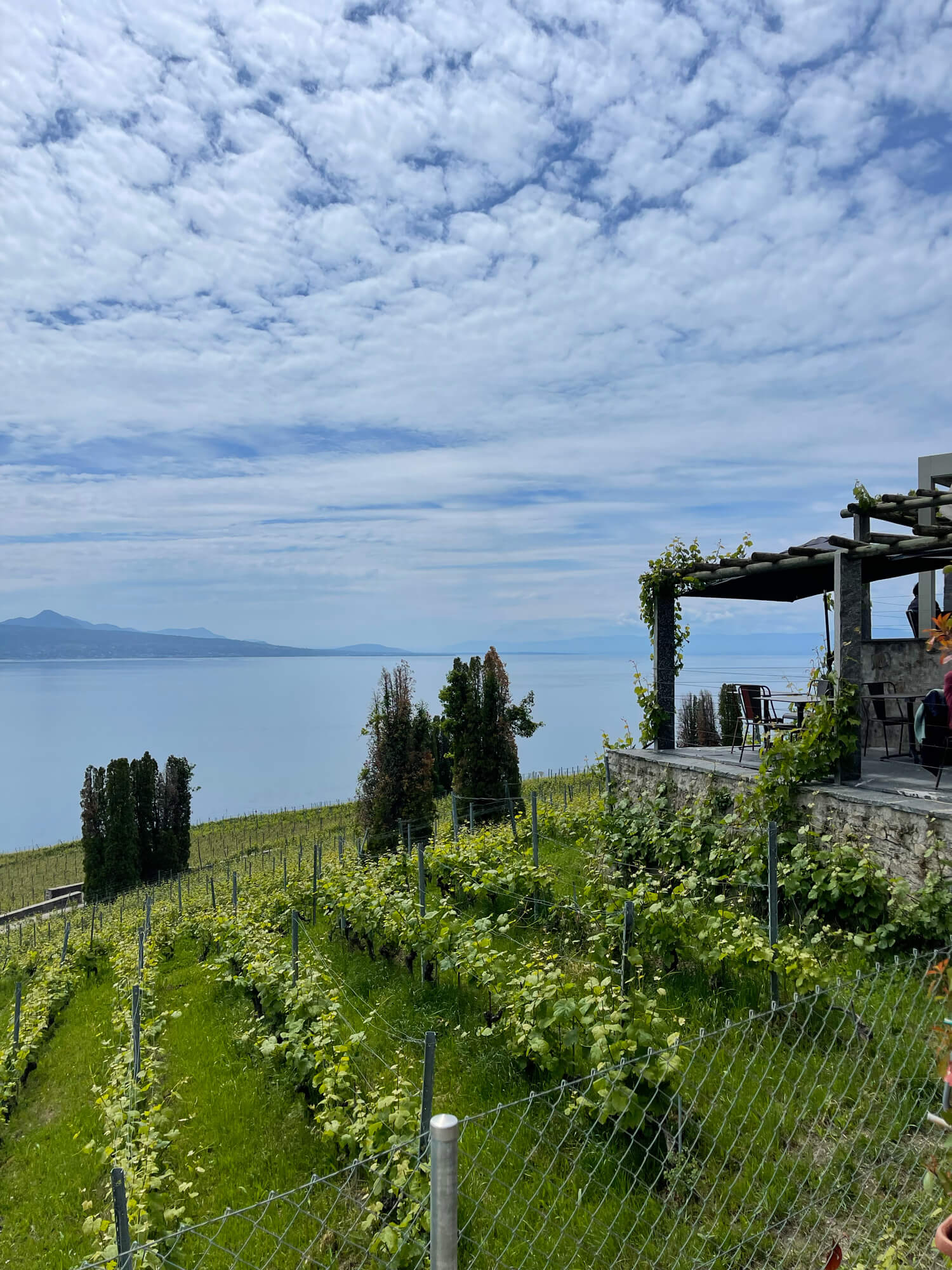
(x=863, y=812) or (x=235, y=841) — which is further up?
(x=863, y=812)

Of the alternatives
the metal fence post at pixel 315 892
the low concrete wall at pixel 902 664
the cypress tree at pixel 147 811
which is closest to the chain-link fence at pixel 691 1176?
the metal fence post at pixel 315 892

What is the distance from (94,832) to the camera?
29.9 metres

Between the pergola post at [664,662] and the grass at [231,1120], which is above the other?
the pergola post at [664,662]

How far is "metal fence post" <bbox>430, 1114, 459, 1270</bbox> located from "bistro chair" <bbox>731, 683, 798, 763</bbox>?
7.63m

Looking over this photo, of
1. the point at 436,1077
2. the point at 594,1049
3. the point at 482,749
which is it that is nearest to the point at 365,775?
the point at 482,749

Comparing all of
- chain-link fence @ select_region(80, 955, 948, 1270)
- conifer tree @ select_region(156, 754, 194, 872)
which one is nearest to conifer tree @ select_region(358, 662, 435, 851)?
conifer tree @ select_region(156, 754, 194, 872)

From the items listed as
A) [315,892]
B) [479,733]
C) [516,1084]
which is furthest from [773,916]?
[479,733]

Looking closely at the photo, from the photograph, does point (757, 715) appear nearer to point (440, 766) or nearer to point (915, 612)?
point (915, 612)

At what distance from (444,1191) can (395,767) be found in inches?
764

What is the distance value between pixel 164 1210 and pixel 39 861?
140 feet

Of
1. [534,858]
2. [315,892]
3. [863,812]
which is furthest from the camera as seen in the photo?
[315,892]

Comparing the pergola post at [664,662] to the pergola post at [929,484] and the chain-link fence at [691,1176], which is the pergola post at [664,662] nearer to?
the pergola post at [929,484]

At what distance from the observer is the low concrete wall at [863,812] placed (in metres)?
5.94

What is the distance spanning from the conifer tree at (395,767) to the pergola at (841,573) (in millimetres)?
11650
